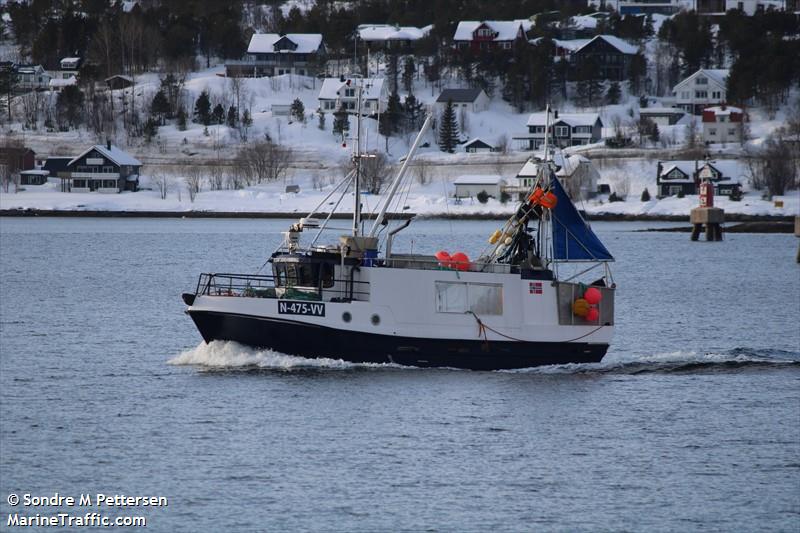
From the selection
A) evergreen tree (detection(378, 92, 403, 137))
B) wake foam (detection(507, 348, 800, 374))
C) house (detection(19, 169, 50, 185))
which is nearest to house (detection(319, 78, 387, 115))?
evergreen tree (detection(378, 92, 403, 137))

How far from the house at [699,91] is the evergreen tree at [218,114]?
56.6 metres

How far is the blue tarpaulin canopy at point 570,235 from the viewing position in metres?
43.6

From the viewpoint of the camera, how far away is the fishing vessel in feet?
134

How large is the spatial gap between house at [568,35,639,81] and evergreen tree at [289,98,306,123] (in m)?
38.9

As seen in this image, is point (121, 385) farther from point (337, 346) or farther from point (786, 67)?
point (786, 67)

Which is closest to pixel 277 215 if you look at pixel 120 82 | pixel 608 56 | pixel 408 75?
pixel 408 75

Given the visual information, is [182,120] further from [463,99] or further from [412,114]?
[463,99]

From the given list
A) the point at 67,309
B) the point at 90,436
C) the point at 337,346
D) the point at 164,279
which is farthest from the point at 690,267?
the point at 90,436

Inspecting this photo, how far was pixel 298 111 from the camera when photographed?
175 metres

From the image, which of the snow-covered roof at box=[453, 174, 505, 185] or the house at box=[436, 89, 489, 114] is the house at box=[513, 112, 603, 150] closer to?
the house at box=[436, 89, 489, 114]

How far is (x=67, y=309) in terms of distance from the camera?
60.2 meters

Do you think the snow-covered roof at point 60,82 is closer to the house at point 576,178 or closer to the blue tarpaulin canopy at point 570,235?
the house at point 576,178

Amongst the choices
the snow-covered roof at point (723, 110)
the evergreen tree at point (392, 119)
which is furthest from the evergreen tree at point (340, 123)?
the snow-covered roof at point (723, 110)

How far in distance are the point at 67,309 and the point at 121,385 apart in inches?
805
